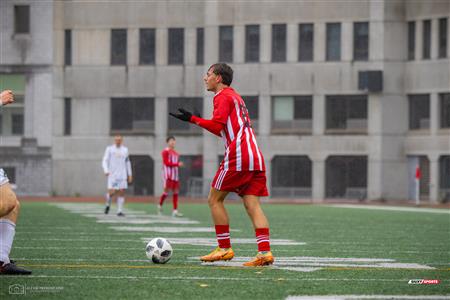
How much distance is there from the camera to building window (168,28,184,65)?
61109mm

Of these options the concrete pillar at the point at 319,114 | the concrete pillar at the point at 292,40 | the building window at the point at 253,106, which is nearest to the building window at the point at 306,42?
the concrete pillar at the point at 292,40

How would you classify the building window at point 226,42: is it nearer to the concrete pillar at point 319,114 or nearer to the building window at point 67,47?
the concrete pillar at point 319,114

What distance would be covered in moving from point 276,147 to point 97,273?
47.7m

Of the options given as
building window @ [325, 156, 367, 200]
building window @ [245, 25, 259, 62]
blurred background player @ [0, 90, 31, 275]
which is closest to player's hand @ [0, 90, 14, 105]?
blurred background player @ [0, 90, 31, 275]

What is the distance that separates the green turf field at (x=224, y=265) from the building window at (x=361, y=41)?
35408 millimetres

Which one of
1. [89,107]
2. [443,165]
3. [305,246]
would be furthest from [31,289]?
[89,107]

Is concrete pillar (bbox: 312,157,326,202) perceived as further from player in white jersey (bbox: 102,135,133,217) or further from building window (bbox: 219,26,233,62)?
player in white jersey (bbox: 102,135,133,217)

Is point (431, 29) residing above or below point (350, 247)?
above

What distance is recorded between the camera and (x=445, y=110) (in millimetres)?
56781

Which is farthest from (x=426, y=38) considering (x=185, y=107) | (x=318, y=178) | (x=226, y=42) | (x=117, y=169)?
(x=117, y=169)

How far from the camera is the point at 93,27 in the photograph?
62125 millimetres

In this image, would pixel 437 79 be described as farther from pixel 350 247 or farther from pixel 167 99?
pixel 350 247

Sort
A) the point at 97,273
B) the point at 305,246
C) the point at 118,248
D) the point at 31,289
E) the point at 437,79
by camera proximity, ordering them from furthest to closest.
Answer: the point at 437,79 < the point at 305,246 < the point at 118,248 < the point at 97,273 < the point at 31,289

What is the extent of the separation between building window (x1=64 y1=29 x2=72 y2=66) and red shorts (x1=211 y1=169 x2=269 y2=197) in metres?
50.2
